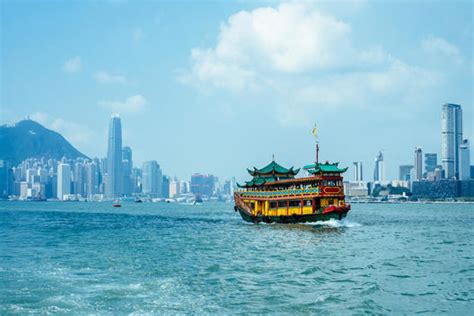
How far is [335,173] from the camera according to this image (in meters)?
56.7

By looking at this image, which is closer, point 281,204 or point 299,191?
point 299,191

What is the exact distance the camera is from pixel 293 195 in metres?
59.2

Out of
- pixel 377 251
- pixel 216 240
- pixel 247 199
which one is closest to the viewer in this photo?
pixel 377 251

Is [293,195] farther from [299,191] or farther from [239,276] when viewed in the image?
[239,276]

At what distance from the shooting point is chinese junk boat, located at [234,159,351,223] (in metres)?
56.4

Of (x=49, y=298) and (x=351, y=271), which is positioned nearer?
(x=49, y=298)

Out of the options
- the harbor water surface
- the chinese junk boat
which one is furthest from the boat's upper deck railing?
the harbor water surface

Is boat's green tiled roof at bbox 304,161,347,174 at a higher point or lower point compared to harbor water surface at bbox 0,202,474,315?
higher

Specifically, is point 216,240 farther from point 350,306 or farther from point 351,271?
point 350,306

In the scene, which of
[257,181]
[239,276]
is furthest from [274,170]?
[239,276]

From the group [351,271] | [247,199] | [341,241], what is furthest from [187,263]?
[247,199]

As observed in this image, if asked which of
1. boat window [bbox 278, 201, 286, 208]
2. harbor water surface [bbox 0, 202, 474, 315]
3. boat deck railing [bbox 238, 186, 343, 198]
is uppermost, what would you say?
boat deck railing [bbox 238, 186, 343, 198]

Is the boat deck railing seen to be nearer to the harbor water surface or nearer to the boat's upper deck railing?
the boat's upper deck railing

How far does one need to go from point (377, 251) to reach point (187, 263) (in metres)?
13.9
